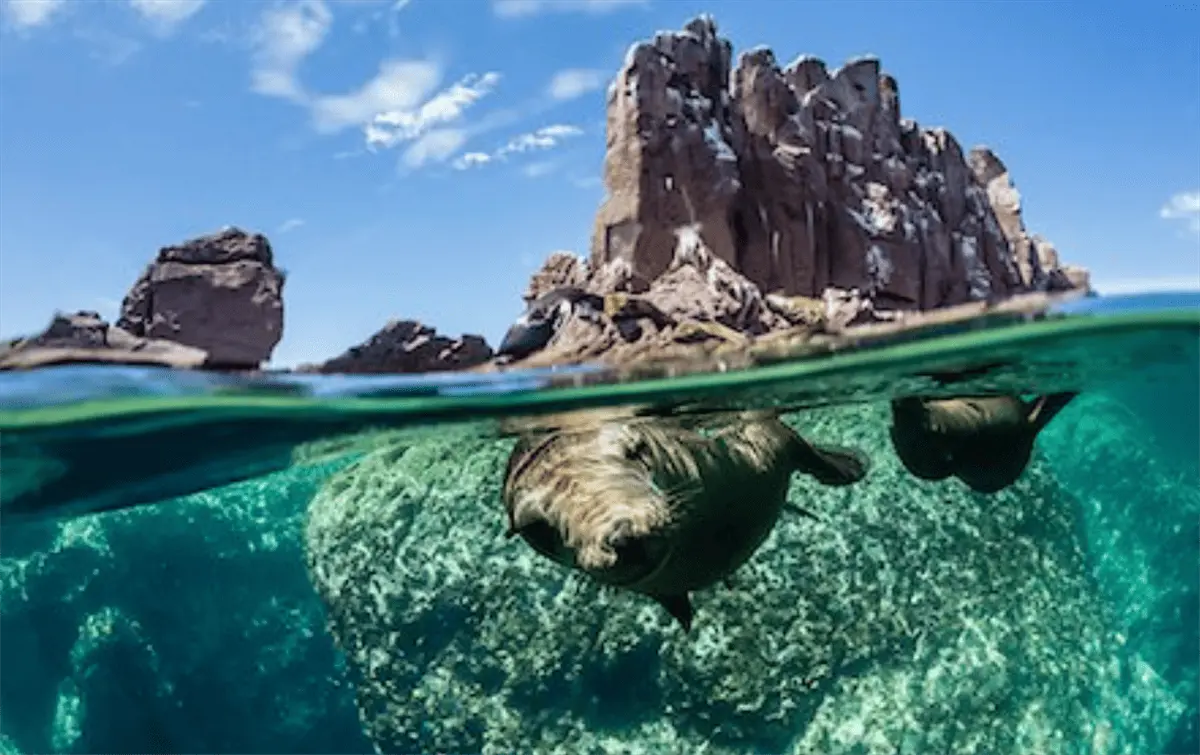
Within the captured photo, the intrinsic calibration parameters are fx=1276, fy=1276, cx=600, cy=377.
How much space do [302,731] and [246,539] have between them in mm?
2855

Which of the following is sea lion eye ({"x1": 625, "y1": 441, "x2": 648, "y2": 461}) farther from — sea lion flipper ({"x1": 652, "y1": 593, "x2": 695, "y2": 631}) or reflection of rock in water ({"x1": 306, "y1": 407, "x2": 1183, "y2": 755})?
reflection of rock in water ({"x1": 306, "y1": 407, "x2": 1183, "y2": 755})

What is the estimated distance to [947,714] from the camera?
14609mm

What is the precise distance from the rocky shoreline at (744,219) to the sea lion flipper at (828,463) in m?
20.1

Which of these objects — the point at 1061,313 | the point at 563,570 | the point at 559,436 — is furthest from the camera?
the point at 563,570

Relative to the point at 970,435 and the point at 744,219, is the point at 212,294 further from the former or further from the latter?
the point at 970,435

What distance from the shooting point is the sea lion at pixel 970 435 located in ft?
22.6

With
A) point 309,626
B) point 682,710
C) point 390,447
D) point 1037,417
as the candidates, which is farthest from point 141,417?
point 309,626

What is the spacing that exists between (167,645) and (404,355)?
9.78 metres

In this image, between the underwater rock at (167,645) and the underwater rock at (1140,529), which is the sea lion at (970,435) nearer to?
the underwater rock at (1140,529)

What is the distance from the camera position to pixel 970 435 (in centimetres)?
687

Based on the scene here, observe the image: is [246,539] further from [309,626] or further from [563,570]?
[563,570]

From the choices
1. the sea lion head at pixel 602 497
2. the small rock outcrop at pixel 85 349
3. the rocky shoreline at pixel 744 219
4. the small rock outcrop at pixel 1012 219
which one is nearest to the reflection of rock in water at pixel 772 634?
the small rock outcrop at pixel 85 349

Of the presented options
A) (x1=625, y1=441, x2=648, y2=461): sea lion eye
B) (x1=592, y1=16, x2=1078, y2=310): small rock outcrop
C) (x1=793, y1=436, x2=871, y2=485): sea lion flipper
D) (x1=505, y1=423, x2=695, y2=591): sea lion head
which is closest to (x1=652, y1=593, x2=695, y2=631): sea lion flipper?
(x1=505, y1=423, x2=695, y2=591): sea lion head

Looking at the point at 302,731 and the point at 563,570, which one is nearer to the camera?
the point at 563,570
